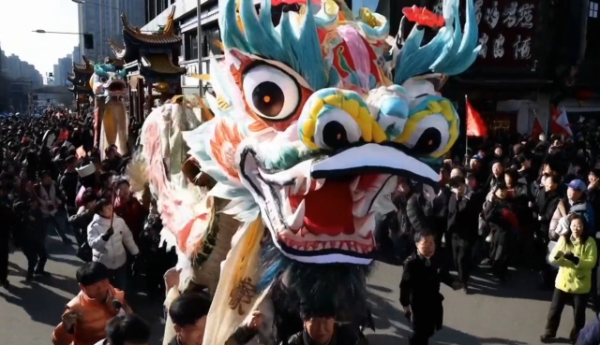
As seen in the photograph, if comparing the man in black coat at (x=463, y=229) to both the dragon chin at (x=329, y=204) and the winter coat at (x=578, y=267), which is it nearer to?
the winter coat at (x=578, y=267)

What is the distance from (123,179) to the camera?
5.69 metres

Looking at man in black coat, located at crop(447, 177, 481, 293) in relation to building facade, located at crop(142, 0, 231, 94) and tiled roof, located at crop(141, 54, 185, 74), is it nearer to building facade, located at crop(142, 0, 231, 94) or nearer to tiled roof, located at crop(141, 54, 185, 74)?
tiled roof, located at crop(141, 54, 185, 74)

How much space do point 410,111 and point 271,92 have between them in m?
0.58

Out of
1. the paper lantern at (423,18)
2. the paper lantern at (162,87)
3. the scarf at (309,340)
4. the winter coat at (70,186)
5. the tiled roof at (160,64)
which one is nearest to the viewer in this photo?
the scarf at (309,340)

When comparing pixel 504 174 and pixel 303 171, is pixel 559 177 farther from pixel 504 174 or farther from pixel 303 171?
pixel 303 171

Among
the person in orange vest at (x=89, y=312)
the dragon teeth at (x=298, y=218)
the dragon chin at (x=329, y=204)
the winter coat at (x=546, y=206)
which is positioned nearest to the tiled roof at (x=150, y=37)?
the winter coat at (x=546, y=206)

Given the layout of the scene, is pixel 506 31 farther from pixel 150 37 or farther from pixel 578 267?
pixel 578 267

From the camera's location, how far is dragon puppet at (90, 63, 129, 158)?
409 inches

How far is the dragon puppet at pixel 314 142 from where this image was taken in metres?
2.30

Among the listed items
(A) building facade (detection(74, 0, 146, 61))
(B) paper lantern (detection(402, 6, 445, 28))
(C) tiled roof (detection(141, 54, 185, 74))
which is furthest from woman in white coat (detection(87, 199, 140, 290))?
(A) building facade (detection(74, 0, 146, 61))

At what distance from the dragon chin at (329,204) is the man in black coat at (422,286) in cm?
156

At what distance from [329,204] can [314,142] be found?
284 mm

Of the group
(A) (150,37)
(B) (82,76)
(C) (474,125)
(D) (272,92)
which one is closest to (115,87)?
(A) (150,37)

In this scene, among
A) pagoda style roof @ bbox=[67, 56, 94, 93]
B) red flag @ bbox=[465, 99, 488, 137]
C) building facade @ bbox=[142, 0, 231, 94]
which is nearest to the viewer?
red flag @ bbox=[465, 99, 488, 137]
